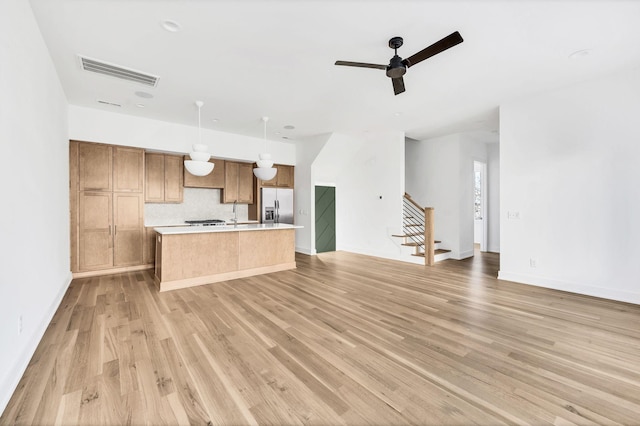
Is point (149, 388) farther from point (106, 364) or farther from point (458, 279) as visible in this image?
point (458, 279)

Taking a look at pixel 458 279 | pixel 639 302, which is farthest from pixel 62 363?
pixel 639 302

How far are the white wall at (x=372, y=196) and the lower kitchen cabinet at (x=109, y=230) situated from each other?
490 cm

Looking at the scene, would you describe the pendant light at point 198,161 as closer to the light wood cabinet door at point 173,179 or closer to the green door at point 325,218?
the light wood cabinet door at point 173,179

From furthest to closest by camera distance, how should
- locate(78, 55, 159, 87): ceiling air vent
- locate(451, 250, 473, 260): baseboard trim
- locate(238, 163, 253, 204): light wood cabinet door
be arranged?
1. locate(238, 163, 253, 204): light wood cabinet door
2. locate(451, 250, 473, 260): baseboard trim
3. locate(78, 55, 159, 87): ceiling air vent

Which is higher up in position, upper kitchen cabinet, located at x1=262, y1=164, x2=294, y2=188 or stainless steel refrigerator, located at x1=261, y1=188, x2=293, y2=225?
upper kitchen cabinet, located at x1=262, y1=164, x2=294, y2=188

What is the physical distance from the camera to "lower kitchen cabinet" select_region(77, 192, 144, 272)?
16.0ft

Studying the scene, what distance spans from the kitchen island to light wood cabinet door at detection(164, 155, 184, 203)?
4.30 feet

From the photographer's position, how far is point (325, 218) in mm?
7641

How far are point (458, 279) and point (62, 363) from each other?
5141mm

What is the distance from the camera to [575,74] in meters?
3.62

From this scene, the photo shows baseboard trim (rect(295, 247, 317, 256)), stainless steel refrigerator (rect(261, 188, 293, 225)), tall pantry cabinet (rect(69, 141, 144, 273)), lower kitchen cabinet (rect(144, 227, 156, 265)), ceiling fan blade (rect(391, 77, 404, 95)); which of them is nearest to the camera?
ceiling fan blade (rect(391, 77, 404, 95))

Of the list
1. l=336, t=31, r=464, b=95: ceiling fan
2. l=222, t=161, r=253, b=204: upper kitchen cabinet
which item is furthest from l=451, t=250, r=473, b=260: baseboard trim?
l=222, t=161, r=253, b=204: upper kitchen cabinet

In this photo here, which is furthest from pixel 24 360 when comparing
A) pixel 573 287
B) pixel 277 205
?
pixel 573 287

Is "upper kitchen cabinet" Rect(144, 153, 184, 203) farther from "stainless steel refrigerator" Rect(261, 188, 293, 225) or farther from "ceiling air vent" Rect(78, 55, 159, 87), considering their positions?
"ceiling air vent" Rect(78, 55, 159, 87)
